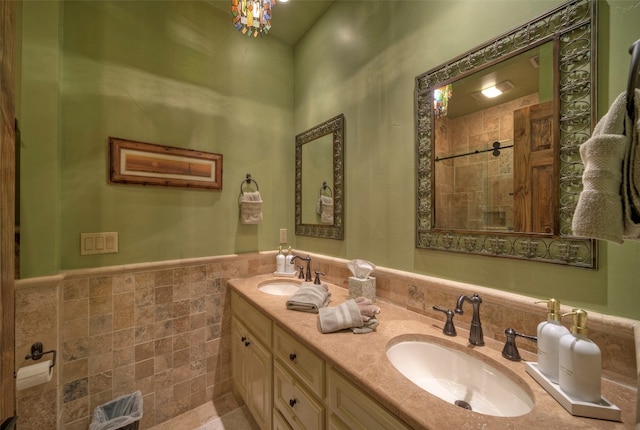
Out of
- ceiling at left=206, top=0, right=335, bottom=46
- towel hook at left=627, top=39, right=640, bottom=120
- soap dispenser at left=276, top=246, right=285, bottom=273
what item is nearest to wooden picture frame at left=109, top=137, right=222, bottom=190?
soap dispenser at left=276, top=246, right=285, bottom=273

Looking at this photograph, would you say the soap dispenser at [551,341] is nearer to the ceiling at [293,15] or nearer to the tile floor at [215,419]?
the tile floor at [215,419]

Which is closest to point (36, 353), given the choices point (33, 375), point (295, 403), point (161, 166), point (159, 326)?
point (33, 375)

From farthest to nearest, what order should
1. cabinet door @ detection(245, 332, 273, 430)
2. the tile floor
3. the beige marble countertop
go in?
1. the tile floor
2. cabinet door @ detection(245, 332, 273, 430)
3. the beige marble countertop

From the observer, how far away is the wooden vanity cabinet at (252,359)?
4.10 ft

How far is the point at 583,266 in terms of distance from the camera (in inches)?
29.8

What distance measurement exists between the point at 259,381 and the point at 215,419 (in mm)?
588

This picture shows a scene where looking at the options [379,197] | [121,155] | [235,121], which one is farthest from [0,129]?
[379,197]

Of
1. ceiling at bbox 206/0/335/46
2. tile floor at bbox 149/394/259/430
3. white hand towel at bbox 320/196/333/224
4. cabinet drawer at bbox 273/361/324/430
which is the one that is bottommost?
tile floor at bbox 149/394/259/430

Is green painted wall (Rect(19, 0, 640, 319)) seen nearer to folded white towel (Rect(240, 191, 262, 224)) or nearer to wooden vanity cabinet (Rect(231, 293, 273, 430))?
folded white towel (Rect(240, 191, 262, 224))

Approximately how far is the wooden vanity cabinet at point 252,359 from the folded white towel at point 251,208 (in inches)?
21.6

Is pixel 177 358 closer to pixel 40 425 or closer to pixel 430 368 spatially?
pixel 40 425

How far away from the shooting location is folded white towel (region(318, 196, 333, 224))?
1.72m

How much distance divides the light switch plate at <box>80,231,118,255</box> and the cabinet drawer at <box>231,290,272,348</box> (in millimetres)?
769

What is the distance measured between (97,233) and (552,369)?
2057mm
